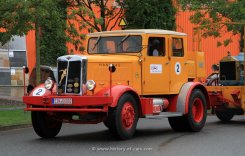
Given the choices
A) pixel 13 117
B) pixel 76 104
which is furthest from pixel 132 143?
pixel 13 117

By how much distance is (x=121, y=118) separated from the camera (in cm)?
1184

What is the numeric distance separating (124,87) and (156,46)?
1.98m

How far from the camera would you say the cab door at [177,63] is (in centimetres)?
1400

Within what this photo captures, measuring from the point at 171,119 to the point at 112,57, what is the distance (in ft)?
8.93

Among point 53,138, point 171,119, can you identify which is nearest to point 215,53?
point 171,119

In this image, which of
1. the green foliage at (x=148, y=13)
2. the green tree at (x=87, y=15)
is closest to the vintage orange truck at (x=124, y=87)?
the green tree at (x=87, y=15)

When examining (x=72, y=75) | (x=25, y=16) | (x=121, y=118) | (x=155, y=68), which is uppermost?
(x=25, y=16)

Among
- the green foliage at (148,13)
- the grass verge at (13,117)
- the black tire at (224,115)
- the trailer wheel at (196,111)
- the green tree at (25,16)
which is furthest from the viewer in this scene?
the green foliage at (148,13)

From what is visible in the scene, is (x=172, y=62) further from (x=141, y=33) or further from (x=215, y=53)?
(x=215, y=53)

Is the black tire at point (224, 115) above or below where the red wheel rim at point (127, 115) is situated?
below

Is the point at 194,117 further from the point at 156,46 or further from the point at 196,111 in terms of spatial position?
the point at 156,46

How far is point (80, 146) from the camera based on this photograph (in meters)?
11.4

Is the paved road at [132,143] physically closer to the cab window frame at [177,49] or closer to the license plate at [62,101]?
the license plate at [62,101]

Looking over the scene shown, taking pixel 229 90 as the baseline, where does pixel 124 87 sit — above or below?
above
